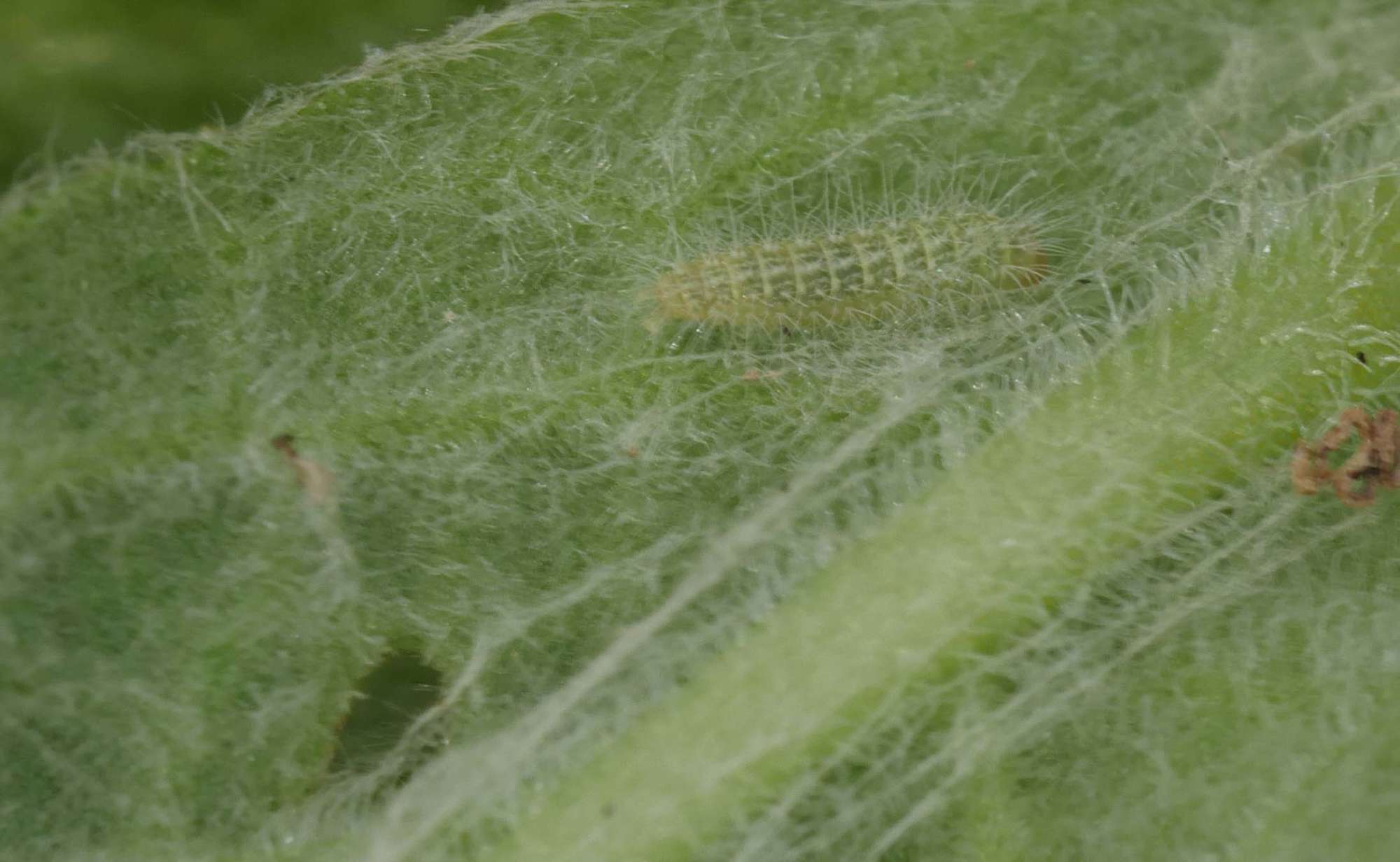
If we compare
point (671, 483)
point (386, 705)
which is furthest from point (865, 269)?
point (386, 705)

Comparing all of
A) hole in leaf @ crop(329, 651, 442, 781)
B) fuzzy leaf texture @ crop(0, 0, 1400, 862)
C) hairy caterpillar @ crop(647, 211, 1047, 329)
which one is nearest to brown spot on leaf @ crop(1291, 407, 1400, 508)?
fuzzy leaf texture @ crop(0, 0, 1400, 862)

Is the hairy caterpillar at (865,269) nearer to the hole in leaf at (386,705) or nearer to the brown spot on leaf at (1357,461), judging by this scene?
the brown spot on leaf at (1357,461)

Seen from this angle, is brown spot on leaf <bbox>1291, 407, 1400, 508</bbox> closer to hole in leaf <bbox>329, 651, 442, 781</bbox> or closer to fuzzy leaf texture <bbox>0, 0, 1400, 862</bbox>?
fuzzy leaf texture <bbox>0, 0, 1400, 862</bbox>

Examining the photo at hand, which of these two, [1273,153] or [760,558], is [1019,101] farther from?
[760,558]

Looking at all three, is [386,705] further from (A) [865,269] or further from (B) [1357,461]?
(B) [1357,461]

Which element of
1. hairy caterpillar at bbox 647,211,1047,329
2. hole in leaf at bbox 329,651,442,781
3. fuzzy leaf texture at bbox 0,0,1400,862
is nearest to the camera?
fuzzy leaf texture at bbox 0,0,1400,862

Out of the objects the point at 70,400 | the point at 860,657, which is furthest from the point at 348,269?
the point at 860,657

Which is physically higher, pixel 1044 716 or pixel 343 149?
pixel 343 149
